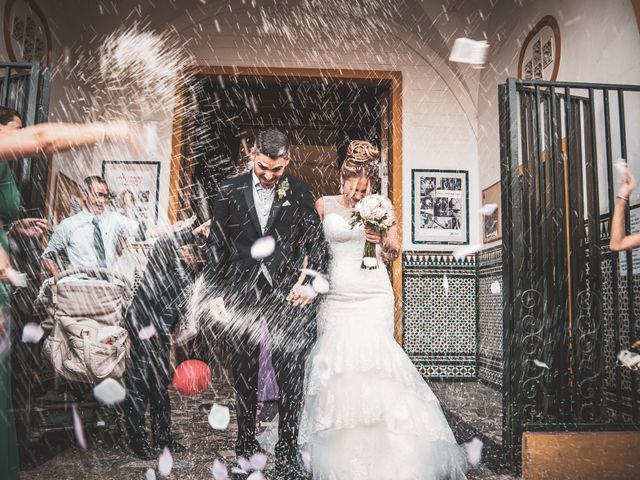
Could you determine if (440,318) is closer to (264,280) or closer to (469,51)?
(469,51)

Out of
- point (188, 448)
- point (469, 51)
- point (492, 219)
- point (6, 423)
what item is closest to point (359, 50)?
point (469, 51)

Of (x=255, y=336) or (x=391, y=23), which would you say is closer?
(x=255, y=336)

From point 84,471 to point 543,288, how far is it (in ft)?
9.76

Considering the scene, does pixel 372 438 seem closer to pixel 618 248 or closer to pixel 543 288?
pixel 543 288

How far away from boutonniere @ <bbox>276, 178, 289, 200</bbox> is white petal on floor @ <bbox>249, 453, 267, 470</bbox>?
60.1 inches

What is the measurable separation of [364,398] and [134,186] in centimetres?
483

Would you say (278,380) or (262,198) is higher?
(262,198)

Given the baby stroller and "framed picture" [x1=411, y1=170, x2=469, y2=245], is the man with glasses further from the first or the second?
"framed picture" [x1=411, y1=170, x2=469, y2=245]

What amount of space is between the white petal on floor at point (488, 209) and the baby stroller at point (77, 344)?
176 inches

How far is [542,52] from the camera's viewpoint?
538 cm

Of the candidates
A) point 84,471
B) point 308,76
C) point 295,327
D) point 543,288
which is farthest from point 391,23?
point 84,471

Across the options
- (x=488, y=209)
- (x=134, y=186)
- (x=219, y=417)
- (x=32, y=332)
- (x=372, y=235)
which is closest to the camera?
(x=372, y=235)

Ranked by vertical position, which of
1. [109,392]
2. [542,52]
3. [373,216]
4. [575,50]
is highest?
[542,52]

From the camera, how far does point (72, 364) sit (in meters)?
3.26
